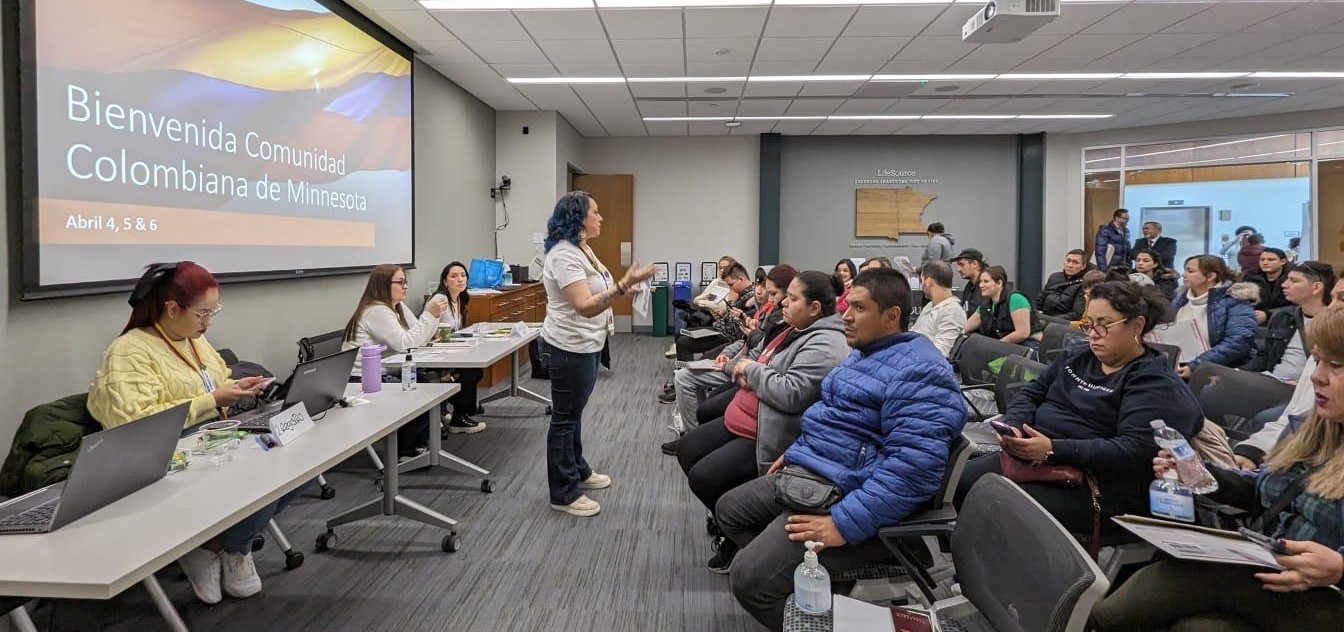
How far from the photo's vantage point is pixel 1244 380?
264cm

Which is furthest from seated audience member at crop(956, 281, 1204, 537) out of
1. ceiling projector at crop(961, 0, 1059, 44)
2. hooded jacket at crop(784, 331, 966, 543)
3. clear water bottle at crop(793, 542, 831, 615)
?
ceiling projector at crop(961, 0, 1059, 44)

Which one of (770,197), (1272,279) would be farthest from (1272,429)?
(770,197)

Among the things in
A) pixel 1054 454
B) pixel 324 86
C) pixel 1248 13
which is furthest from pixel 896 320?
pixel 1248 13

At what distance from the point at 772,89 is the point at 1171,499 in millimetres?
5888

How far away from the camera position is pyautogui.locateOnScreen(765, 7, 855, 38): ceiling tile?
4.63m

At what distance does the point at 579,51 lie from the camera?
5594 mm

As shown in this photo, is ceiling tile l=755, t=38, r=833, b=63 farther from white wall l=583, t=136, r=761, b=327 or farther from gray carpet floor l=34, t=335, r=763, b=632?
→ white wall l=583, t=136, r=761, b=327

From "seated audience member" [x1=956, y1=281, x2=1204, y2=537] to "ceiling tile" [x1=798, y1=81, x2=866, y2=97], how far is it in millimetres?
4993

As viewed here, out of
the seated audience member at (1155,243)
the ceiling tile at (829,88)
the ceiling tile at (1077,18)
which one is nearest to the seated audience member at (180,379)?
the ceiling tile at (1077,18)

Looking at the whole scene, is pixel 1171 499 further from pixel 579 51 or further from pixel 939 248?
pixel 939 248

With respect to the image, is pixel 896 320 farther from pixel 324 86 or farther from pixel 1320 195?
pixel 1320 195

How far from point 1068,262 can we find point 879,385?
18.0 feet

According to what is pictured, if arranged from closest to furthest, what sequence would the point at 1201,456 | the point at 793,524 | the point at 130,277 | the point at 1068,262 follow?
the point at 793,524
the point at 1201,456
the point at 130,277
the point at 1068,262

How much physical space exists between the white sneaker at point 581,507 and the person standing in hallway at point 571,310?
225mm
